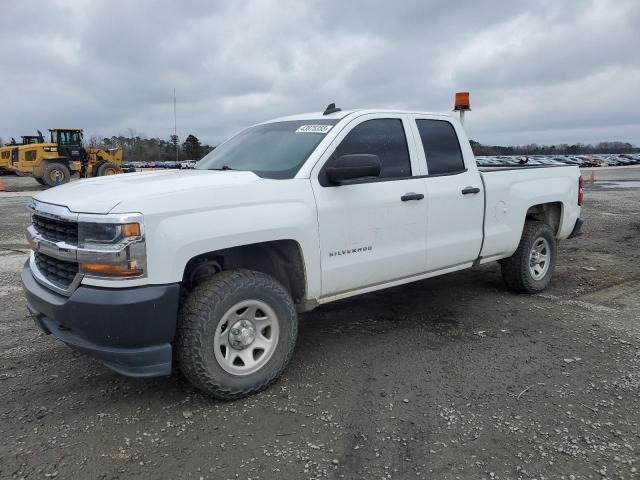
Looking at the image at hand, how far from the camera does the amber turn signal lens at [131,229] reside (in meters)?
2.98

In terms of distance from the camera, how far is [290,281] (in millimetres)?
3963

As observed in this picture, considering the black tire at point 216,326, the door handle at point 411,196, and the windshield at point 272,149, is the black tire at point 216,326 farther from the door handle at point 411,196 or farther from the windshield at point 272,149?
the door handle at point 411,196

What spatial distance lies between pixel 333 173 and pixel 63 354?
265 cm

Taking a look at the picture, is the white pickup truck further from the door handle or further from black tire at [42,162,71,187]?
black tire at [42,162,71,187]

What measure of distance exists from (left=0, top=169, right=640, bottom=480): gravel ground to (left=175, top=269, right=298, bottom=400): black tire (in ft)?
0.48

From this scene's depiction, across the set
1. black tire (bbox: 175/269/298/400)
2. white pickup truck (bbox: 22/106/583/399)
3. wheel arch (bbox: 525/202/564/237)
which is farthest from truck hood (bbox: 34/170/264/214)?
wheel arch (bbox: 525/202/564/237)

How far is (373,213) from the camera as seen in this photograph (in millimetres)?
4098

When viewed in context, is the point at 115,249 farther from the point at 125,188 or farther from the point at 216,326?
the point at 216,326

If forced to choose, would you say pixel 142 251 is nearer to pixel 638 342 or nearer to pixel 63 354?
pixel 63 354

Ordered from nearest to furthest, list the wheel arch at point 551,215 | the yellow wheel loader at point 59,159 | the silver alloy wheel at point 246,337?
the silver alloy wheel at point 246,337 < the wheel arch at point 551,215 < the yellow wheel loader at point 59,159

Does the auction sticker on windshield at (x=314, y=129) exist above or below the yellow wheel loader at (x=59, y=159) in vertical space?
below

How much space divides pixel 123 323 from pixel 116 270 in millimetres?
305

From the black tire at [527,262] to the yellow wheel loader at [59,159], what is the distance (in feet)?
70.2

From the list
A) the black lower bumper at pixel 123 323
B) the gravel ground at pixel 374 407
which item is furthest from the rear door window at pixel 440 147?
the black lower bumper at pixel 123 323
